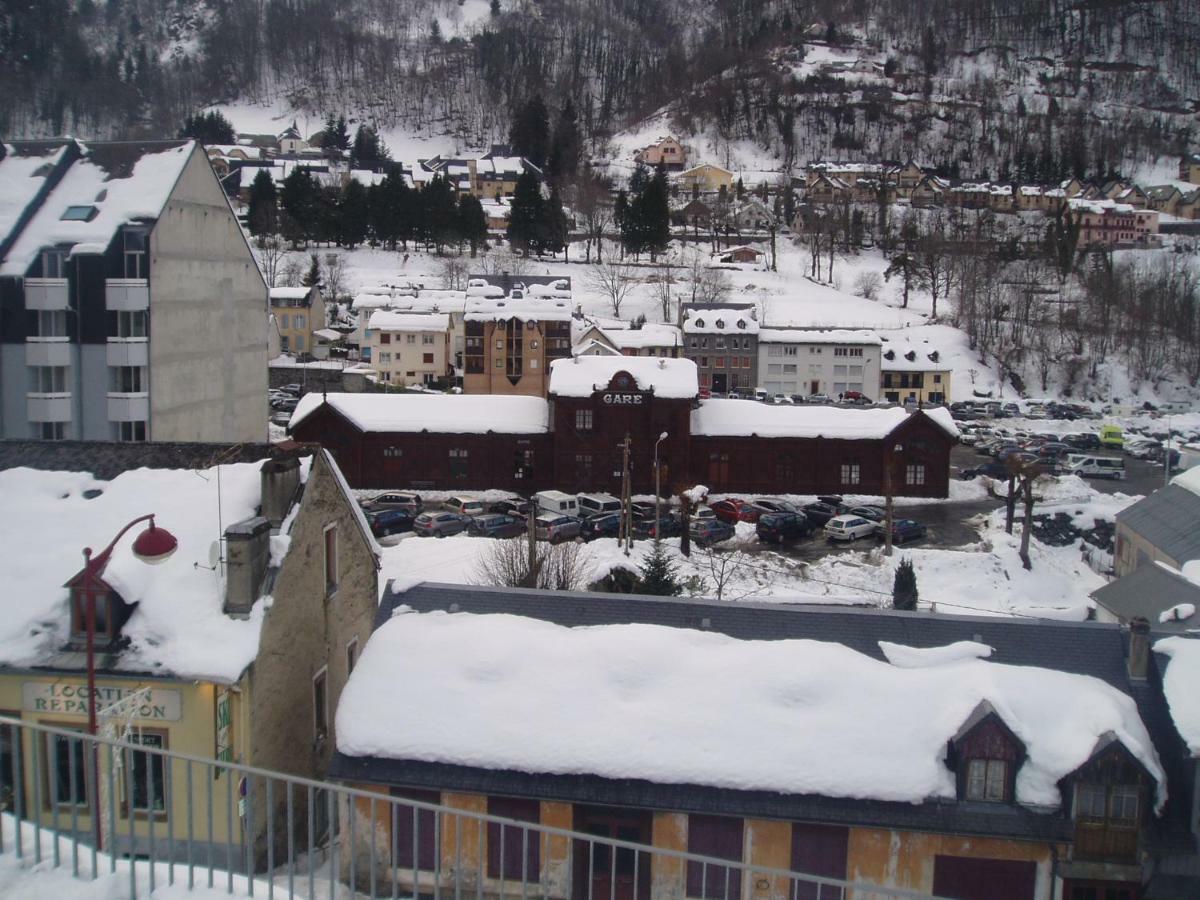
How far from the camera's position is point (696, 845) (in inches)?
349

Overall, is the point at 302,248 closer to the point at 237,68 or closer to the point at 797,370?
the point at 797,370

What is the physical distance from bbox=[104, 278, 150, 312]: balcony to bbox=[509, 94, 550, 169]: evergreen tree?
238ft

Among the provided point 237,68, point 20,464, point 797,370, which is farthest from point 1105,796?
point 237,68

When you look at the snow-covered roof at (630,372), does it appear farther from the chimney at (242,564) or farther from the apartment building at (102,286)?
the chimney at (242,564)

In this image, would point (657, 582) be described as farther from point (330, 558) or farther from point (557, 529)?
point (557, 529)

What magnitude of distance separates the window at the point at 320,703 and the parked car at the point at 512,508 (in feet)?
51.6

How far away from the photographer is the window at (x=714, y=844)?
8805 mm

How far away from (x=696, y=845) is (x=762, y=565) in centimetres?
1521

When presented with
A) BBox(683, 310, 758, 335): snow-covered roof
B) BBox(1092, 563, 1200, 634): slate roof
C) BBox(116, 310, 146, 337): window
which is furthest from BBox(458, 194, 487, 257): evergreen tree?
BBox(1092, 563, 1200, 634): slate roof

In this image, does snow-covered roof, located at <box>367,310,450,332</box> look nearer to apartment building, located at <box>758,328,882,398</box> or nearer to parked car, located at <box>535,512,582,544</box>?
apartment building, located at <box>758,328,882,398</box>

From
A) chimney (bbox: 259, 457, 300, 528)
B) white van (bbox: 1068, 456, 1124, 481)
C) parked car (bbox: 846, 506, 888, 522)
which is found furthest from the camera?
white van (bbox: 1068, 456, 1124, 481)

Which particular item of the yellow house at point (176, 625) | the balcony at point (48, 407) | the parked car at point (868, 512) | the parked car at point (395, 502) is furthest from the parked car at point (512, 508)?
the yellow house at point (176, 625)

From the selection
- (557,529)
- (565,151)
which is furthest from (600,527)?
(565,151)

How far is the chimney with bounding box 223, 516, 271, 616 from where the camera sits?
9398mm
